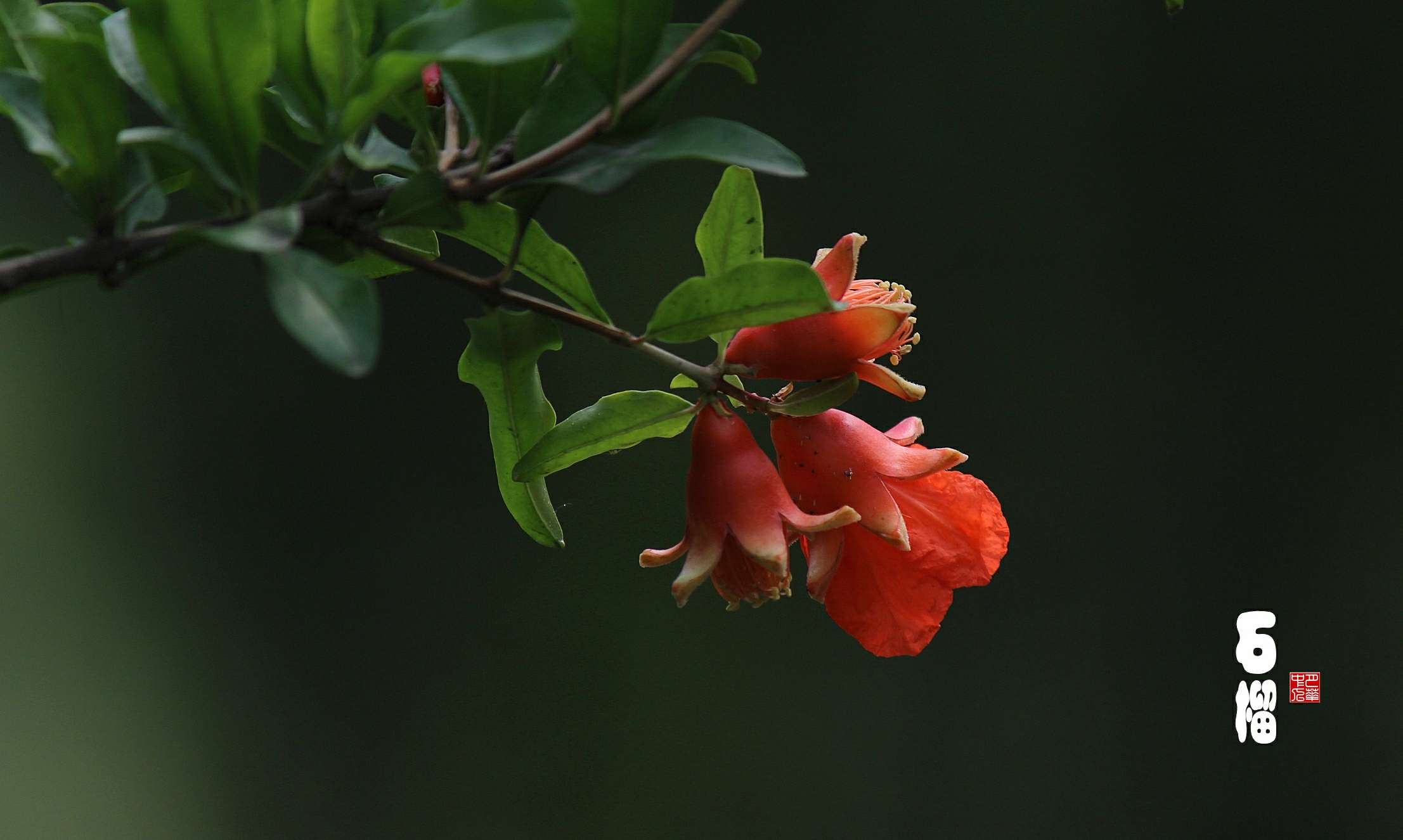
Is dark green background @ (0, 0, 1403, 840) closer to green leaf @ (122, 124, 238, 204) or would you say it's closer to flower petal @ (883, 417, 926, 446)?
flower petal @ (883, 417, 926, 446)

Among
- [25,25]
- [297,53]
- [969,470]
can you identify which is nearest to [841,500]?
[297,53]

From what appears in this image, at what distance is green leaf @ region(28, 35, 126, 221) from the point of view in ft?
1.38

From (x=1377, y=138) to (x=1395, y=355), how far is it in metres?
0.46

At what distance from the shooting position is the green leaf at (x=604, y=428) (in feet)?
1.92

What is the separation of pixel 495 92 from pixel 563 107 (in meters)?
0.03

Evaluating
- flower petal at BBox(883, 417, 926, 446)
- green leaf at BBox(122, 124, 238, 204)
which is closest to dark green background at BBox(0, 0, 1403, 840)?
flower petal at BBox(883, 417, 926, 446)

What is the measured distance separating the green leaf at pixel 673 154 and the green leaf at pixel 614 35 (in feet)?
0.08

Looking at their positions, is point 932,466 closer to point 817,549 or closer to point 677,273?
point 817,549

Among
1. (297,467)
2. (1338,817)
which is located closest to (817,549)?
Result: (297,467)

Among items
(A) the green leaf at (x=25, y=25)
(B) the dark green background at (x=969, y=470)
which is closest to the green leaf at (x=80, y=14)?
(A) the green leaf at (x=25, y=25)

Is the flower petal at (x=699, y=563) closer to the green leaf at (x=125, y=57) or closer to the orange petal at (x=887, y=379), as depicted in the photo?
the orange petal at (x=887, y=379)

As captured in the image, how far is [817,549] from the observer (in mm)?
599

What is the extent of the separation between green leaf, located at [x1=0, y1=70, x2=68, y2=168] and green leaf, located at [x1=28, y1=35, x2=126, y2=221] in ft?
0.07

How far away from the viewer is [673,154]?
1.46 feet
